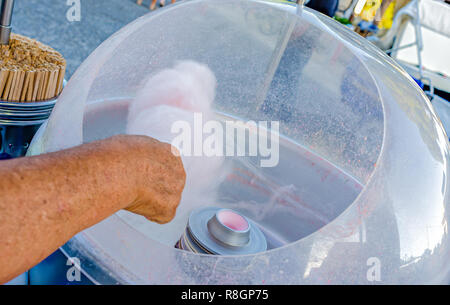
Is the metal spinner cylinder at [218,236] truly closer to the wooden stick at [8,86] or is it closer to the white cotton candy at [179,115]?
the white cotton candy at [179,115]

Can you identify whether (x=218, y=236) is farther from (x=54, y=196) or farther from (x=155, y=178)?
(x=54, y=196)

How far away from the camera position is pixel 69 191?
15.4 inches

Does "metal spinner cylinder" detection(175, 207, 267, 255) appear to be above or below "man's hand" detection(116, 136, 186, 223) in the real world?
below

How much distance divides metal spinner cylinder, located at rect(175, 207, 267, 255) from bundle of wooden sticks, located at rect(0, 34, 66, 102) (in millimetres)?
344

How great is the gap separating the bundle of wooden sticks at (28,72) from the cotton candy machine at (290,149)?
0.05m

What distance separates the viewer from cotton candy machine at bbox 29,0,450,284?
1.73 ft

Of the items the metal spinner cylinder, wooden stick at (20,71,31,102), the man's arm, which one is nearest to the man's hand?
the man's arm

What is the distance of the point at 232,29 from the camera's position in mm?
942

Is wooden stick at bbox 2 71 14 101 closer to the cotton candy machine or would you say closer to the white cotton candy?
the cotton candy machine

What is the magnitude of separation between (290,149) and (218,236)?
369 mm

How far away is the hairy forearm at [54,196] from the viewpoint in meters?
0.35
